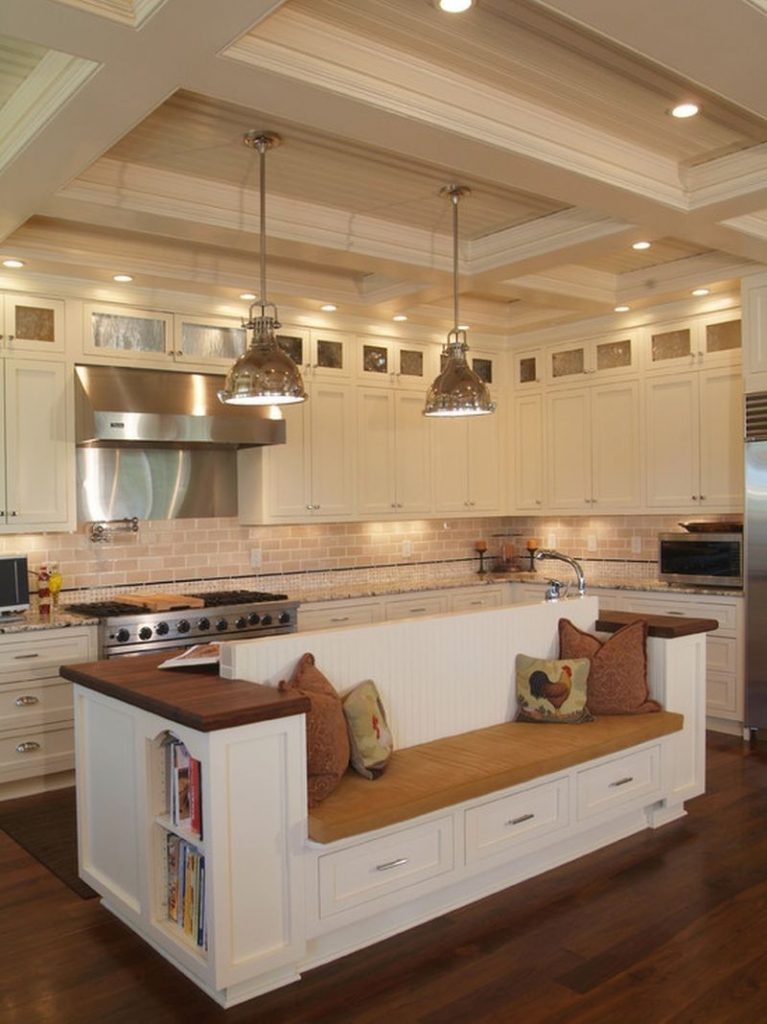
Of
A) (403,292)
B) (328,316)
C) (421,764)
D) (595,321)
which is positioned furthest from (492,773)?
(595,321)

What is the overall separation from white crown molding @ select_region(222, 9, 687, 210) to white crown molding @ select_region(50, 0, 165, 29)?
294 millimetres

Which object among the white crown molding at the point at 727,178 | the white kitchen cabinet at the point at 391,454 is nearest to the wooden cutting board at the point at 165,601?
the white kitchen cabinet at the point at 391,454

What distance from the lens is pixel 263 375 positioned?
357 cm

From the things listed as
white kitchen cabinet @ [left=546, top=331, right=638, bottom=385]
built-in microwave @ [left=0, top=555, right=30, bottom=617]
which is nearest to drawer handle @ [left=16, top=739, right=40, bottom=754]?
built-in microwave @ [left=0, top=555, right=30, bottom=617]

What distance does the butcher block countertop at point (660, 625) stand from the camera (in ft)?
14.1

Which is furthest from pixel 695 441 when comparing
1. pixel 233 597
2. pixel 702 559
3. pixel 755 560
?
pixel 233 597

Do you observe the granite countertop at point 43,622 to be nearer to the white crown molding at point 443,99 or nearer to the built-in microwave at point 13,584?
the built-in microwave at point 13,584

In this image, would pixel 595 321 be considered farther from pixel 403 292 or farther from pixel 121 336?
pixel 121 336

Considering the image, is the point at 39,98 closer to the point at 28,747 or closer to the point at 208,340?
the point at 208,340

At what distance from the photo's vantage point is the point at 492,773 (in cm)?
339

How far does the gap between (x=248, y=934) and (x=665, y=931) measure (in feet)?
4.85

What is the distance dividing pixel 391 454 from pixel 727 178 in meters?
3.19

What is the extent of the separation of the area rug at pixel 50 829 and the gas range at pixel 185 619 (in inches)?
31.0

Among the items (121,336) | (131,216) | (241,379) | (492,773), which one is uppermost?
(131,216)
